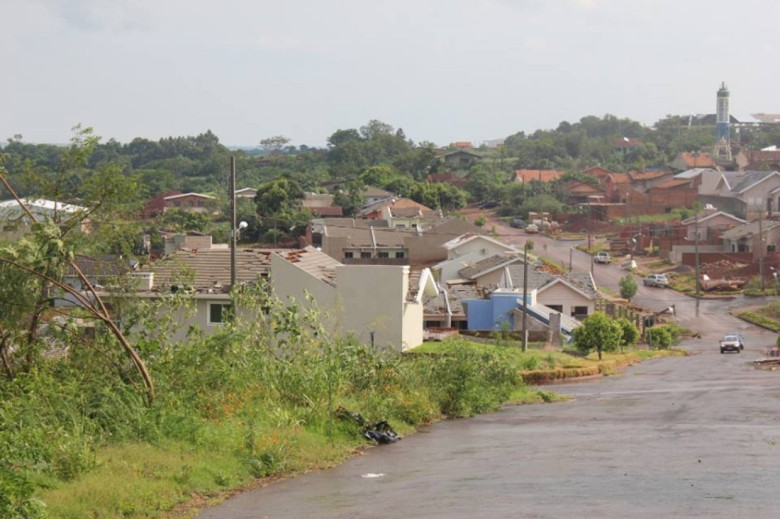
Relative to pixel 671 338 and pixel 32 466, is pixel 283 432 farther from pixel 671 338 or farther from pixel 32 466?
pixel 671 338

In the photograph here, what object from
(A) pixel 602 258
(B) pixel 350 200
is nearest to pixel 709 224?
(A) pixel 602 258

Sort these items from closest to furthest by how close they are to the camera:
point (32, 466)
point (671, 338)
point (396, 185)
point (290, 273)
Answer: point (32, 466) → point (290, 273) → point (671, 338) → point (396, 185)

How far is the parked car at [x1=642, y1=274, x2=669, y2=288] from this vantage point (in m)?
80.3

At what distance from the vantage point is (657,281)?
80.6 m

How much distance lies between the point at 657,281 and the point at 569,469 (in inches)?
2475

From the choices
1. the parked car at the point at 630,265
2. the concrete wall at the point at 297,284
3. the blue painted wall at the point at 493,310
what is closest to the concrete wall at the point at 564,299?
the blue painted wall at the point at 493,310

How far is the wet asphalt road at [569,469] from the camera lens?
53.8 feet

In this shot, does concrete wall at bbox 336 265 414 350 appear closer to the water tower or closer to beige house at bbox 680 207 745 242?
beige house at bbox 680 207 745 242

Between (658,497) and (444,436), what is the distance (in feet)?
27.8

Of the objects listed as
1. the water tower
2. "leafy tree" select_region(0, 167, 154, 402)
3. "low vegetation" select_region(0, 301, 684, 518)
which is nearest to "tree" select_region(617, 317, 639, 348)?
"low vegetation" select_region(0, 301, 684, 518)

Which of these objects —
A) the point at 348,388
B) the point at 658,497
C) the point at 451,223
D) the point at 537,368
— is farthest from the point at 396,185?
the point at 658,497

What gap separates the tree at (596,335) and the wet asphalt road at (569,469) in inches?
618

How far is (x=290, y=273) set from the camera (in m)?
36.9

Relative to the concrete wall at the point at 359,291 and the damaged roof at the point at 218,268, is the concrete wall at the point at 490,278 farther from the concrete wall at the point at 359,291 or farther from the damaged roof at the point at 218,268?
the concrete wall at the point at 359,291
